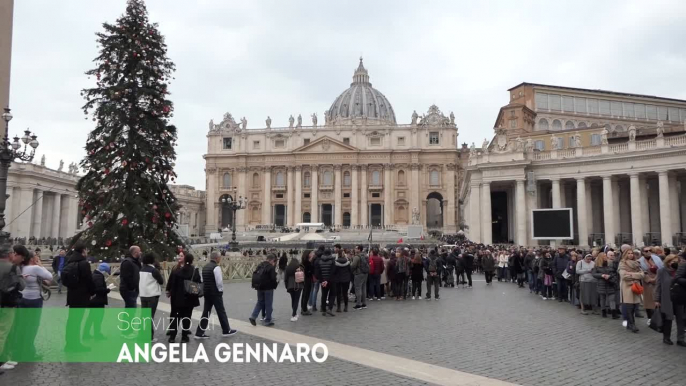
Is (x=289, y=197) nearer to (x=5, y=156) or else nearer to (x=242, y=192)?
(x=242, y=192)

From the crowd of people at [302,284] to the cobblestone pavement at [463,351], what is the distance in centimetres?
53

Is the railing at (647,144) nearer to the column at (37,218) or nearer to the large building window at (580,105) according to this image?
the large building window at (580,105)

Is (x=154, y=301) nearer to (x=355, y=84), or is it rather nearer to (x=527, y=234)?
(x=527, y=234)

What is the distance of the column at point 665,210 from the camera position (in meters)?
29.3

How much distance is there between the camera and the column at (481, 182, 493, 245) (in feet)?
116

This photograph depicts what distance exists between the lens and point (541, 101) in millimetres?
53750

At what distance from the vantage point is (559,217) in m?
25.7

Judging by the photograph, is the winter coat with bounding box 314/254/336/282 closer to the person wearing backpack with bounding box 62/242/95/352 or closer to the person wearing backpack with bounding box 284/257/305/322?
the person wearing backpack with bounding box 284/257/305/322

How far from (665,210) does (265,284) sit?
29006mm


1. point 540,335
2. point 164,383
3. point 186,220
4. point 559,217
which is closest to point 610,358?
point 540,335

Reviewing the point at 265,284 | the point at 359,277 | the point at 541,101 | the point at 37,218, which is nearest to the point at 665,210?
the point at 359,277

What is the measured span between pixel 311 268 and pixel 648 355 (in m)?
7.25

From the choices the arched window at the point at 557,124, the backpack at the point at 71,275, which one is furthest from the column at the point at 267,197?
the backpack at the point at 71,275

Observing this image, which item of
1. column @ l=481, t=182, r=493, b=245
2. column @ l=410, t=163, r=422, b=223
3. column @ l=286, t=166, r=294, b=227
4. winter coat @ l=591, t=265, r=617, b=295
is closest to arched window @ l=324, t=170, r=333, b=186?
column @ l=286, t=166, r=294, b=227
